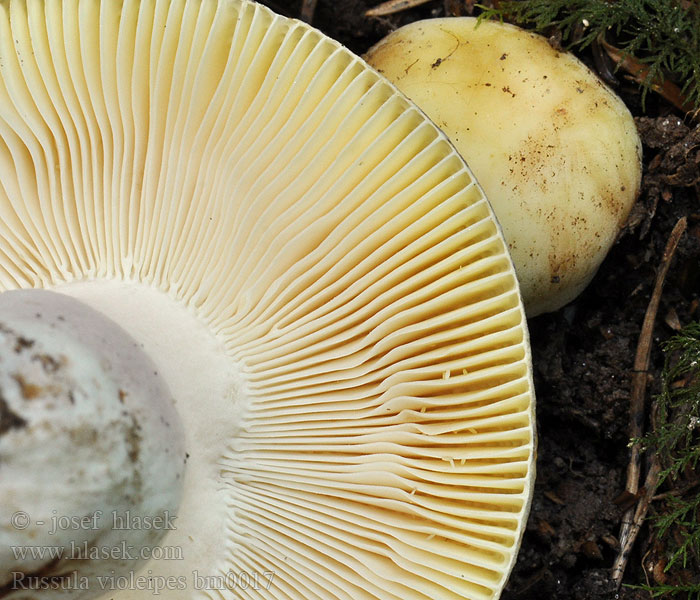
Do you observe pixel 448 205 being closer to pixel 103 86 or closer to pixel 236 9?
pixel 236 9

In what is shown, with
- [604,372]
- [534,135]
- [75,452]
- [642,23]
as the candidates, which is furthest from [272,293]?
[642,23]

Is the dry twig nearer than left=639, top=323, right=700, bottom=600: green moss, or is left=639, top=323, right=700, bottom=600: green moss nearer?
left=639, top=323, right=700, bottom=600: green moss

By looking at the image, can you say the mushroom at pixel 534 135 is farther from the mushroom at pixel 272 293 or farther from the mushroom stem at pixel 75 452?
the mushroom stem at pixel 75 452

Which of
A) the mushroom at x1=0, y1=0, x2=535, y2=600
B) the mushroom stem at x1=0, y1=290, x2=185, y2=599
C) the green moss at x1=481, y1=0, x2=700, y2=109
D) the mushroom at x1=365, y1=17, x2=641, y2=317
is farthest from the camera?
the green moss at x1=481, y1=0, x2=700, y2=109

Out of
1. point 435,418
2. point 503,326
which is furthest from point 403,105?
point 435,418

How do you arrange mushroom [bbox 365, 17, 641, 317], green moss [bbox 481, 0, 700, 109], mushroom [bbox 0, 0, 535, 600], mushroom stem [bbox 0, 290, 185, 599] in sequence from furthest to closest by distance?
green moss [bbox 481, 0, 700, 109], mushroom [bbox 365, 17, 641, 317], mushroom [bbox 0, 0, 535, 600], mushroom stem [bbox 0, 290, 185, 599]

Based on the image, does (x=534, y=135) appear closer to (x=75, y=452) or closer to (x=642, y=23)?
(x=642, y=23)

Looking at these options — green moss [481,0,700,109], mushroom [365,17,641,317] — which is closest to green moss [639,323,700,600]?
mushroom [365,17,641,317]

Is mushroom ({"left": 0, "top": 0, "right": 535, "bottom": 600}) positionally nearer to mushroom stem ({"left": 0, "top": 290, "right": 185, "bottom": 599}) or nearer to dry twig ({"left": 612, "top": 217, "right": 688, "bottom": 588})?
mushroom stem ({"left": 0, "top": 290, "right": 185, "bottom": 599})
